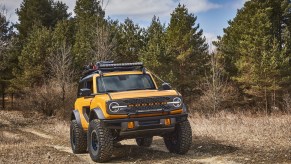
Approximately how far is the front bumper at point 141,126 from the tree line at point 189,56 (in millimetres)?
25510

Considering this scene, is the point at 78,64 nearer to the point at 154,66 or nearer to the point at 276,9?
the point at 154,66

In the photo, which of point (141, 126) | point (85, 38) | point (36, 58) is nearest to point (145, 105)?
point (141, 126)

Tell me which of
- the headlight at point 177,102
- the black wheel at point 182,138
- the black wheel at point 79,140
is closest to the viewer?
the headlight at point 177,102

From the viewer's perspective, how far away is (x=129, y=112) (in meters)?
8.87

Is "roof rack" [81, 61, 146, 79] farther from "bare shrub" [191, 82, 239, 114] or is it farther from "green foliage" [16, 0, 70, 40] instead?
"green foliage" [16, 0, 70, 40]

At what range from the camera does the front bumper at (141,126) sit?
8812 millimetres

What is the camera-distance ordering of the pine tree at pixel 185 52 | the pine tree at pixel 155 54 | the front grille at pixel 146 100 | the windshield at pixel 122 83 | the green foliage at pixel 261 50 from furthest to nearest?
the pine tree at pixel 185 52, the pine tree at pixel 155 54, the green foliage at pixel 261 50, the windshield at pixel 122 83, the front grille at pixel 146 100

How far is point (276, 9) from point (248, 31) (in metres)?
6.18

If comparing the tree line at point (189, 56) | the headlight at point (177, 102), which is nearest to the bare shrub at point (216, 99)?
the tree line at point (189, 56)

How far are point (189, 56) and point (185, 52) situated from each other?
1.08 metres

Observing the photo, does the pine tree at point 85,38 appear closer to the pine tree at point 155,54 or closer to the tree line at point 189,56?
the tree line at point 189,56

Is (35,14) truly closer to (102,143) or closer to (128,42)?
(128,42)

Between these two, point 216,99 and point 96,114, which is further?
point 216,99

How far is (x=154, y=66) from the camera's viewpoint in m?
37.5
